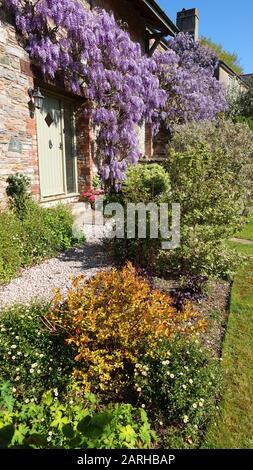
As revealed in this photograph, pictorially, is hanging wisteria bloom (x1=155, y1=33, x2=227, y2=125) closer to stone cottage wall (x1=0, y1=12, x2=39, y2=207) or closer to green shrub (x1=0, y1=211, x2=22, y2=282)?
stone cottage wall (x1=0, y1=12, x2=39, y2=207)

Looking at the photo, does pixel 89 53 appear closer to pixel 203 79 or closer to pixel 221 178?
pixel 221 178

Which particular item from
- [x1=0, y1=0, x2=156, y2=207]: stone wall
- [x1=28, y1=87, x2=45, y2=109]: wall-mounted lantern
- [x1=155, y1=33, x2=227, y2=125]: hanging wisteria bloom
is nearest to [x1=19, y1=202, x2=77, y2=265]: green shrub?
[x1=0, y1=0, x2=156, y2=207]: stone wall

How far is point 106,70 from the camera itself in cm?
782

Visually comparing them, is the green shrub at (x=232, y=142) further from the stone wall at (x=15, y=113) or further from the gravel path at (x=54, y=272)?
the gravel path at (x=54, y=272)

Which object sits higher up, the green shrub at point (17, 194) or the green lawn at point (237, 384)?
the green shrub at point (17, 194)

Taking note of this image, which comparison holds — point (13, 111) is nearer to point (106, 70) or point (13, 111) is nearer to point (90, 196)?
point (90, 196)

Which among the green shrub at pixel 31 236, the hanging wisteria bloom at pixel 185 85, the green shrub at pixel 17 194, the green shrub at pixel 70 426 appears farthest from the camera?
the hanging wisteria bloom at pixel 185 85

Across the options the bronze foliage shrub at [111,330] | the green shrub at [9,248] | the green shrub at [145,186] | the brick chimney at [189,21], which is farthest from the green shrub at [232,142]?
the brick chimney at [189,21]

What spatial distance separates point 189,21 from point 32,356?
60.3ft

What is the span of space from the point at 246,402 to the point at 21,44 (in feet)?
20.9

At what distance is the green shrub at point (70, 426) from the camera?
1449mm

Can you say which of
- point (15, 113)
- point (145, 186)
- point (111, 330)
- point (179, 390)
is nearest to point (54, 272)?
point (145, 186)

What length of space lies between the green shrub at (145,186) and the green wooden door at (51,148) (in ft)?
8.54

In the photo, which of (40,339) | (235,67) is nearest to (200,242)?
(40,339)
